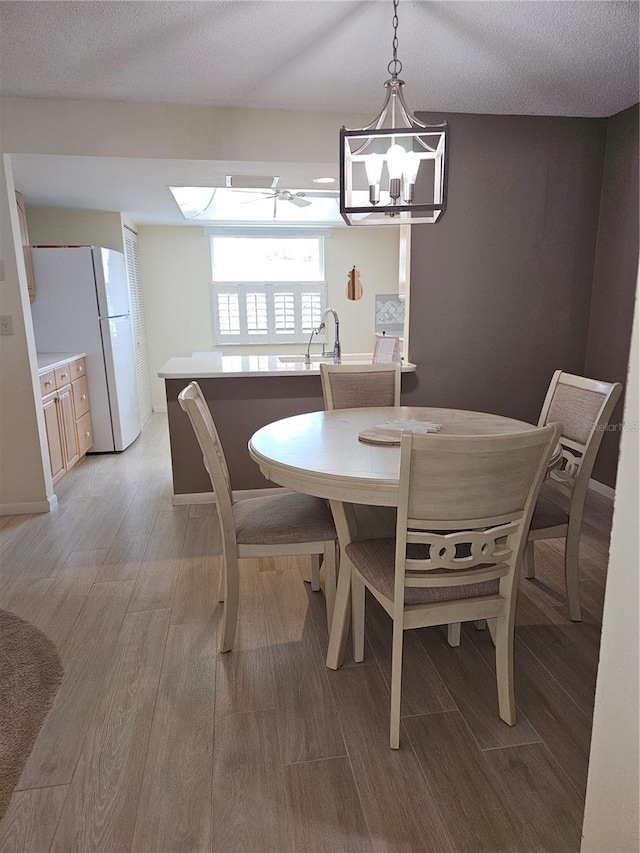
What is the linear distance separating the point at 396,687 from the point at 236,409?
2.29 metres

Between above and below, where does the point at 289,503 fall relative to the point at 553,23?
below

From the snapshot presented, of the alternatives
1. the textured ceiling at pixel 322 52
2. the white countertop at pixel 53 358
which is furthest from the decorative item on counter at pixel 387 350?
the white countertop at pixel 53 358

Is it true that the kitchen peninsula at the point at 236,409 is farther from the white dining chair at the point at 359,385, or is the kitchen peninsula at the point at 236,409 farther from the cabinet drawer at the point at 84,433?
the cabinet drawer at the point at 84,433

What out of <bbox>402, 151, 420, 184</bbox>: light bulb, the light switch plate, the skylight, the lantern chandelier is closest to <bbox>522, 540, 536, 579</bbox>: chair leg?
the lantern chandelier

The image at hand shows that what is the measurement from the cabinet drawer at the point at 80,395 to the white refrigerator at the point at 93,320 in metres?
0.06

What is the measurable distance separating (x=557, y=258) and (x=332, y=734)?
319 cm

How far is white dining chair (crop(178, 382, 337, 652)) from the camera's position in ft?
6.21

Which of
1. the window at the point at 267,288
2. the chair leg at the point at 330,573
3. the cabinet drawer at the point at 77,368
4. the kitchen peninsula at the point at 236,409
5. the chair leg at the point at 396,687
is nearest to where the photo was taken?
the chair leg at the point at 396,687

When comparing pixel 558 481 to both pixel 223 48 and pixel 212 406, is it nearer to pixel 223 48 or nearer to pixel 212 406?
pixel 212 406

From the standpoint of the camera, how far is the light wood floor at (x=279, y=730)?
4.48 ft

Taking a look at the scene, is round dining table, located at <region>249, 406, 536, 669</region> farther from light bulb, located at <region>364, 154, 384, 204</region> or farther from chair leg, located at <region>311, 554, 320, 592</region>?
Answer: light bulb, located at <region>364, 154, 384, 204</region>

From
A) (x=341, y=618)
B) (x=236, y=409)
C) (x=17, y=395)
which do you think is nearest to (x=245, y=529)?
(x=341, y=618)

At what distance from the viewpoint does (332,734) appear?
165 cm

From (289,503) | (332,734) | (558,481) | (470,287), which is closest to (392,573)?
(332,734)
